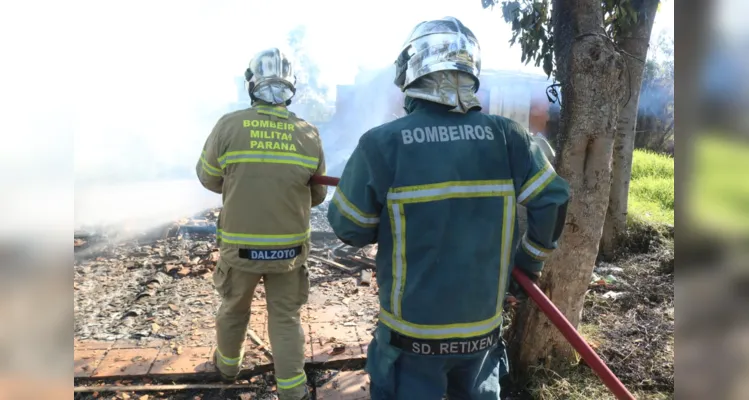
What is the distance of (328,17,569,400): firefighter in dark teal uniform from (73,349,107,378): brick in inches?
94.7

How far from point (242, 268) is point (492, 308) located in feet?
5.51

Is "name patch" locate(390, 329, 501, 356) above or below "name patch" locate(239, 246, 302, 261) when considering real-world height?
below

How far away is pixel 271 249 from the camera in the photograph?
3.05 m

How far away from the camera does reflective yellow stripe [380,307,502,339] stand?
1.98 meters

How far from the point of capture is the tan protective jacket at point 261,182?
9.84 feet

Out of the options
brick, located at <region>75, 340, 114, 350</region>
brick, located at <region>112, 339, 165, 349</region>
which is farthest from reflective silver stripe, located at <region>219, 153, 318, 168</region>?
brick, located at <region>75, 340, 114, 350</region>

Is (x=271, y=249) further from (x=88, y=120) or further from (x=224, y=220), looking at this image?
(x=88, y=120)

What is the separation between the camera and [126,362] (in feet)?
11.6

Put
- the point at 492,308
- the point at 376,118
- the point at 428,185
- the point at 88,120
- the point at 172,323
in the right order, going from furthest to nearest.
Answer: the point at 376,118 → the point at 88,120 → the point at 172,323 → the point at 492,308 → the point at 428,185

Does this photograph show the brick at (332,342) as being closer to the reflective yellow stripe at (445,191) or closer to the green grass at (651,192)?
the reflective yellow stripe at (445,191)

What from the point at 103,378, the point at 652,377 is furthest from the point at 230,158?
the point at 652,377

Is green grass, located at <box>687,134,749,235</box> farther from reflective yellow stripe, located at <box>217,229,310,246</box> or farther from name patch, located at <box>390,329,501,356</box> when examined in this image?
reflective yellow stripe, located at <box>217,229,310,246</box>

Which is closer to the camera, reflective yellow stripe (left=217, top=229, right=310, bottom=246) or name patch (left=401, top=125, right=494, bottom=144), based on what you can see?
name patch (left=401, top=125, right=494, bottom=144)

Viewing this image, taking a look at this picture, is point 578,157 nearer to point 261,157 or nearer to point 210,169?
point 261,157
